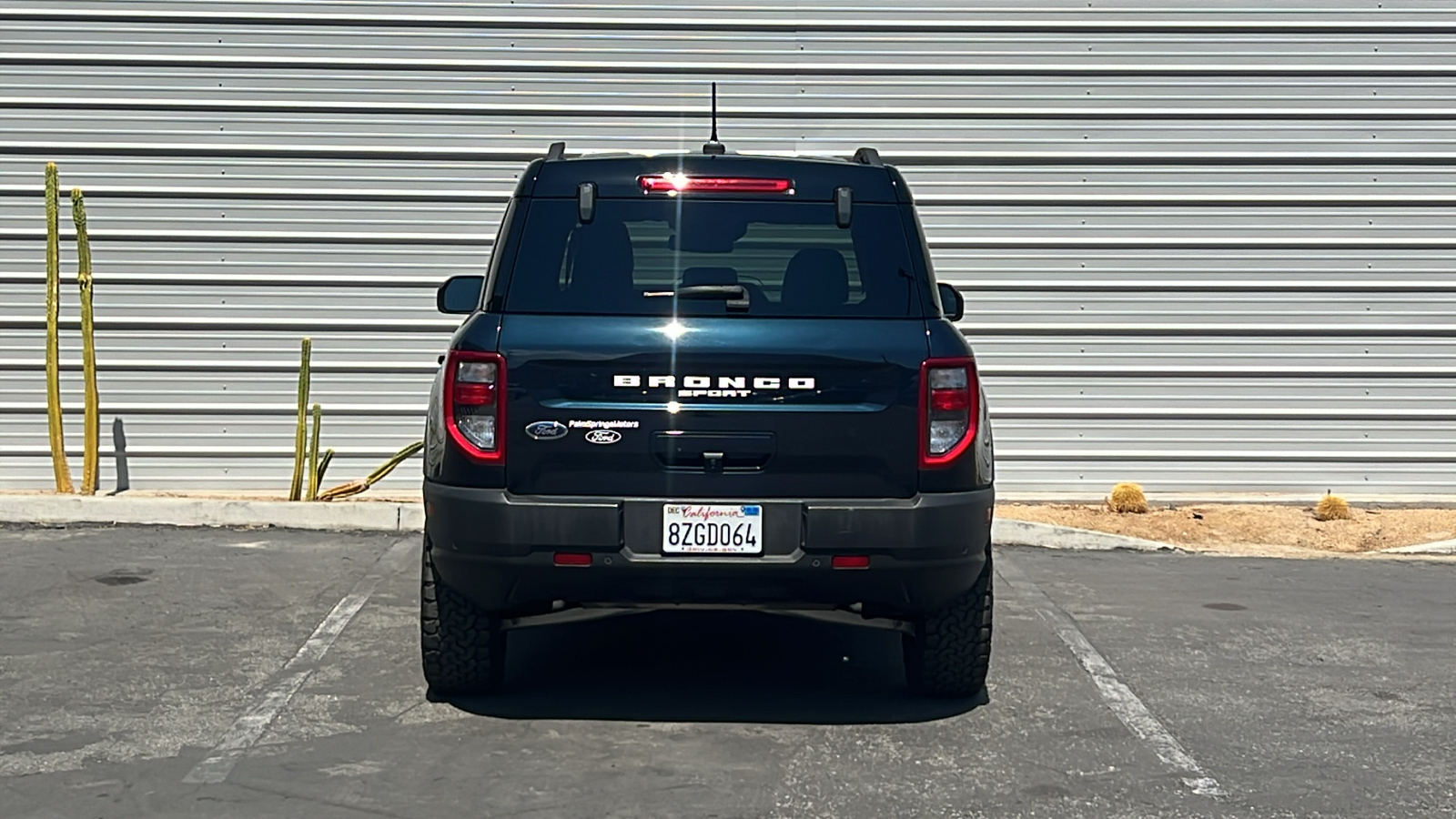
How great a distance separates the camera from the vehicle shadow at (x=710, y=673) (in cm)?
598

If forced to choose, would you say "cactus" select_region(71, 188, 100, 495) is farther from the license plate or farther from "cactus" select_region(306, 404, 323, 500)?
the license plate

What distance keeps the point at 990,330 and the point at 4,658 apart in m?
7.15

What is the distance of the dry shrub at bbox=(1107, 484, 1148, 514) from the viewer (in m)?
11.6

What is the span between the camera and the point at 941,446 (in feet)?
18.2

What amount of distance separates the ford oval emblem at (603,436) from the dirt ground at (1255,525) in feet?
19.8

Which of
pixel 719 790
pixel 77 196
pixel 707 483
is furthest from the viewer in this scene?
pixel 77 196

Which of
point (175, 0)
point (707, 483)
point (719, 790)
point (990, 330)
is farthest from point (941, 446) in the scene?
point (175, 0)

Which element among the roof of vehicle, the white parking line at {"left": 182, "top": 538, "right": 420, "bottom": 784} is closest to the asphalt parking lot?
the white parking line at {"left": 182, "top": 538, "right": 420, "bottom": 784}

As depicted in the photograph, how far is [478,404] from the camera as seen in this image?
5.47 meters

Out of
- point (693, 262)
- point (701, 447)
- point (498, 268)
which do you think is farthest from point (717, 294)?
point (498, 268)

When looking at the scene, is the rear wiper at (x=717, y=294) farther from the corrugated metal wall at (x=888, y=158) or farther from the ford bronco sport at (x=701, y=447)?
the corrugated metal wall at (x=888, y=158)

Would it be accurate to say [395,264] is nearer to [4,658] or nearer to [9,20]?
[9,20]

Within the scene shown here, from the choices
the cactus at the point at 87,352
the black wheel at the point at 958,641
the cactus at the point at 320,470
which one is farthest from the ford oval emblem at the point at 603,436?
the cactus at the point at 87,352

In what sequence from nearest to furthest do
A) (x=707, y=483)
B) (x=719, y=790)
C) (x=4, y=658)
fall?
(x=719, y=790) → (x=707, y=483) → (x=4, y=658)
